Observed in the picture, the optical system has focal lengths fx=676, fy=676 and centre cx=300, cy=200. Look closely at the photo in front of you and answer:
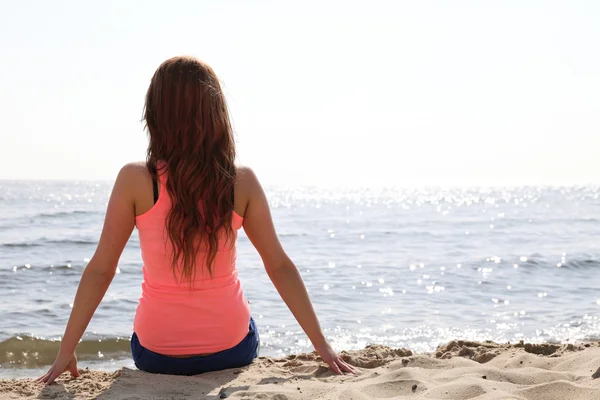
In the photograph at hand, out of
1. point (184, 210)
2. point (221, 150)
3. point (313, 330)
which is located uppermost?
point (221, 150)

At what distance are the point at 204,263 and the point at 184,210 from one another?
29 cm

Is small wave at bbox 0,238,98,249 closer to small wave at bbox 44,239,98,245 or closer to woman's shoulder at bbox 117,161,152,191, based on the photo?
small wave at bbox 44,239,98,245

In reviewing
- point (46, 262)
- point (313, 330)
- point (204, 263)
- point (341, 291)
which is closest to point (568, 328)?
point (341, 291)

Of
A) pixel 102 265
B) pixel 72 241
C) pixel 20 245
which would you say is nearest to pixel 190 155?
pixel 102 265

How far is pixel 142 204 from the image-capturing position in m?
2.99

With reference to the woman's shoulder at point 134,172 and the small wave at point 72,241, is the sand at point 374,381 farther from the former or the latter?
the small wave at point 72,241

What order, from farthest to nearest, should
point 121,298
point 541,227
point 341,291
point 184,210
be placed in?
1. point 541,227
2. point 341,291
3. point 121,298
4. point 184,210

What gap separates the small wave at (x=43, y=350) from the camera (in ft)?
19.7

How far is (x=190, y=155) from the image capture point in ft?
9.77

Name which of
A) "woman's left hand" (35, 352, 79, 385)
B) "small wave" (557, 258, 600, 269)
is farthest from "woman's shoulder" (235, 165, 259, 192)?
"small wave" (557, 258, 600, 269)

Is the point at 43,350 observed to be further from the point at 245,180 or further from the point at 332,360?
the point at 245,180

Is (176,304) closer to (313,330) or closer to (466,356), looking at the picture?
(313,330)

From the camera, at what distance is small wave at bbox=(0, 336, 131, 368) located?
6.00m

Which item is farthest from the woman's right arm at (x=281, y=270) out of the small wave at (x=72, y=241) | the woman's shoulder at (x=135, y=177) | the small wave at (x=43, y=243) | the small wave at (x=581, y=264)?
the small wave at (x=72, y=241)
